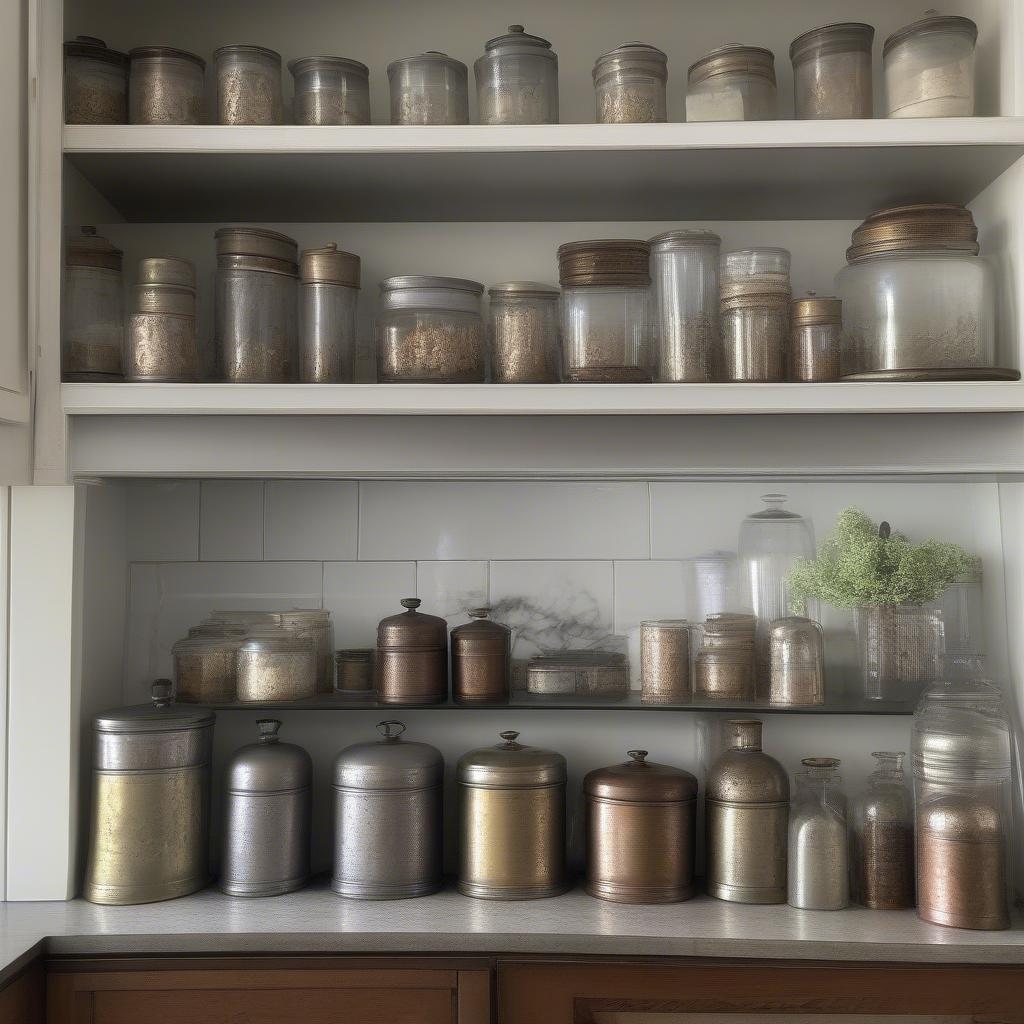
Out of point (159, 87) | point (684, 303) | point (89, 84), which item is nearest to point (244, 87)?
point (159, 87)

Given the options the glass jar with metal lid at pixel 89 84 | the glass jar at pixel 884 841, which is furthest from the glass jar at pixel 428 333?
the glass jar at pixel 884 841

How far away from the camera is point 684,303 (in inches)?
70.2

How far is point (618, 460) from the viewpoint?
1789 millimetres

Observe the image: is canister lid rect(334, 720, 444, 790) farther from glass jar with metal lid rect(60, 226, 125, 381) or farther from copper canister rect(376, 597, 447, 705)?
glass jar with metal lid rect(60, 226, 125, 381)

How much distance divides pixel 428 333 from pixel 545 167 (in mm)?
365

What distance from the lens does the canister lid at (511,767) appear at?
183 cm

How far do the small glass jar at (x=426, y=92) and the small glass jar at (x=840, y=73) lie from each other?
620 mm

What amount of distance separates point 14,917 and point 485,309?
1368 millimetres

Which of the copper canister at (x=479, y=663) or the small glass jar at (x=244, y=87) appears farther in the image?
the copper canister at (x=479, y=663)

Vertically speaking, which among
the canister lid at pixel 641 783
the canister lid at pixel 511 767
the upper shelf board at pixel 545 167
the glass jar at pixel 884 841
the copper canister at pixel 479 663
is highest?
the upper shelf board at pixel 545 167

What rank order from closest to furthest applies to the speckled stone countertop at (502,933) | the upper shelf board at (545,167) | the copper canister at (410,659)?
the speckled stone countertop at (502,933) → the upper shelf board at (545,167) → the copper canister at (410,659)

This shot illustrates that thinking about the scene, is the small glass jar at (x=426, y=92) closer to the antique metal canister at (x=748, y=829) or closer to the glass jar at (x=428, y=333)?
the glass jar at (x=428, y=333)

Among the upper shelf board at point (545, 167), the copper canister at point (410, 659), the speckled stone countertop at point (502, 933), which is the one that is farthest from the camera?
the copper canister at point (410, 659)

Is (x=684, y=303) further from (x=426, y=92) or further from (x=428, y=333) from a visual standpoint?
(x=426, y=92)
